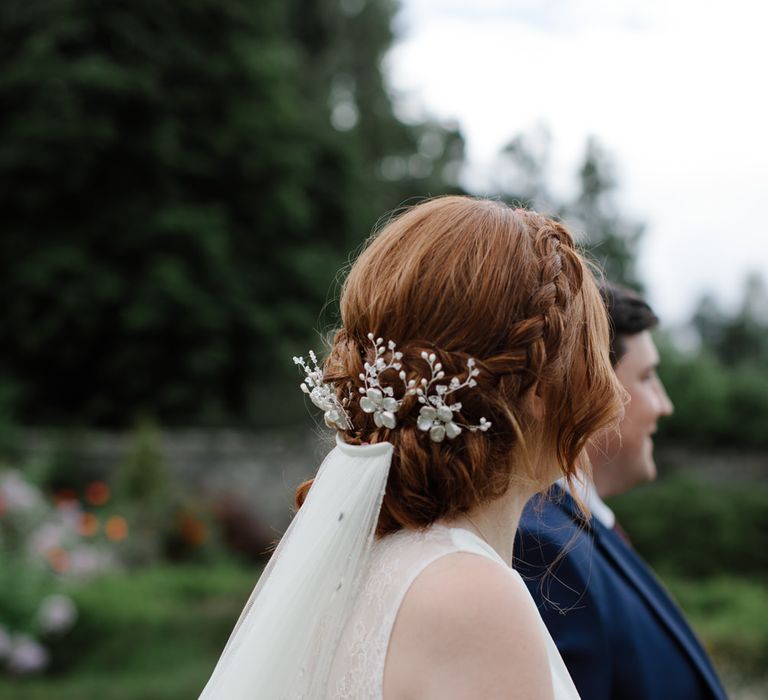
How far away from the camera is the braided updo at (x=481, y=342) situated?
4.80ft

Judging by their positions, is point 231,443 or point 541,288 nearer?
point 541,288

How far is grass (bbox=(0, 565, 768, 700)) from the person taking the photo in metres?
6.55

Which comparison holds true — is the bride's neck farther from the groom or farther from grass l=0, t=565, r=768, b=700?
grass l=0, t=565, r=768, b=700

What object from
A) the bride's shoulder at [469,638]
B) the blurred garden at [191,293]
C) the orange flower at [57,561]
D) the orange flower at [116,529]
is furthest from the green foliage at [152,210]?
the bride's shoulder at [469,638]

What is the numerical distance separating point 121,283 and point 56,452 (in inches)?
182

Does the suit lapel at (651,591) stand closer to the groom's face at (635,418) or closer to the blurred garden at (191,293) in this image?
the groom's face at (635,418)

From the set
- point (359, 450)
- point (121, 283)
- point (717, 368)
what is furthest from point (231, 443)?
point (359, 450)

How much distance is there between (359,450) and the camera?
1544 mm

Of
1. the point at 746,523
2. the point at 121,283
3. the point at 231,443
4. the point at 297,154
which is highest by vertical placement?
the point at 297,154

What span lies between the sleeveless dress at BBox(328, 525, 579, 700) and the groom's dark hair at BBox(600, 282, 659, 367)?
5.27 ft

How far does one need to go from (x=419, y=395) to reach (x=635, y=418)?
5.47ft

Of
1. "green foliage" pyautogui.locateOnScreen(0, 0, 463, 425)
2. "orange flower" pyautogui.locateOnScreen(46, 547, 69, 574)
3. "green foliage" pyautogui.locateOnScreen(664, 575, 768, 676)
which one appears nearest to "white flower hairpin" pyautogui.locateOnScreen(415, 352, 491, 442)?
"green foliage" pyautogui.locateOnScreen(664, 575, 768, 676)

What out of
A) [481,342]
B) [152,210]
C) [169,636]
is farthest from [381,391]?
[152,210]

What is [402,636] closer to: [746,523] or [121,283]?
[746,523]
